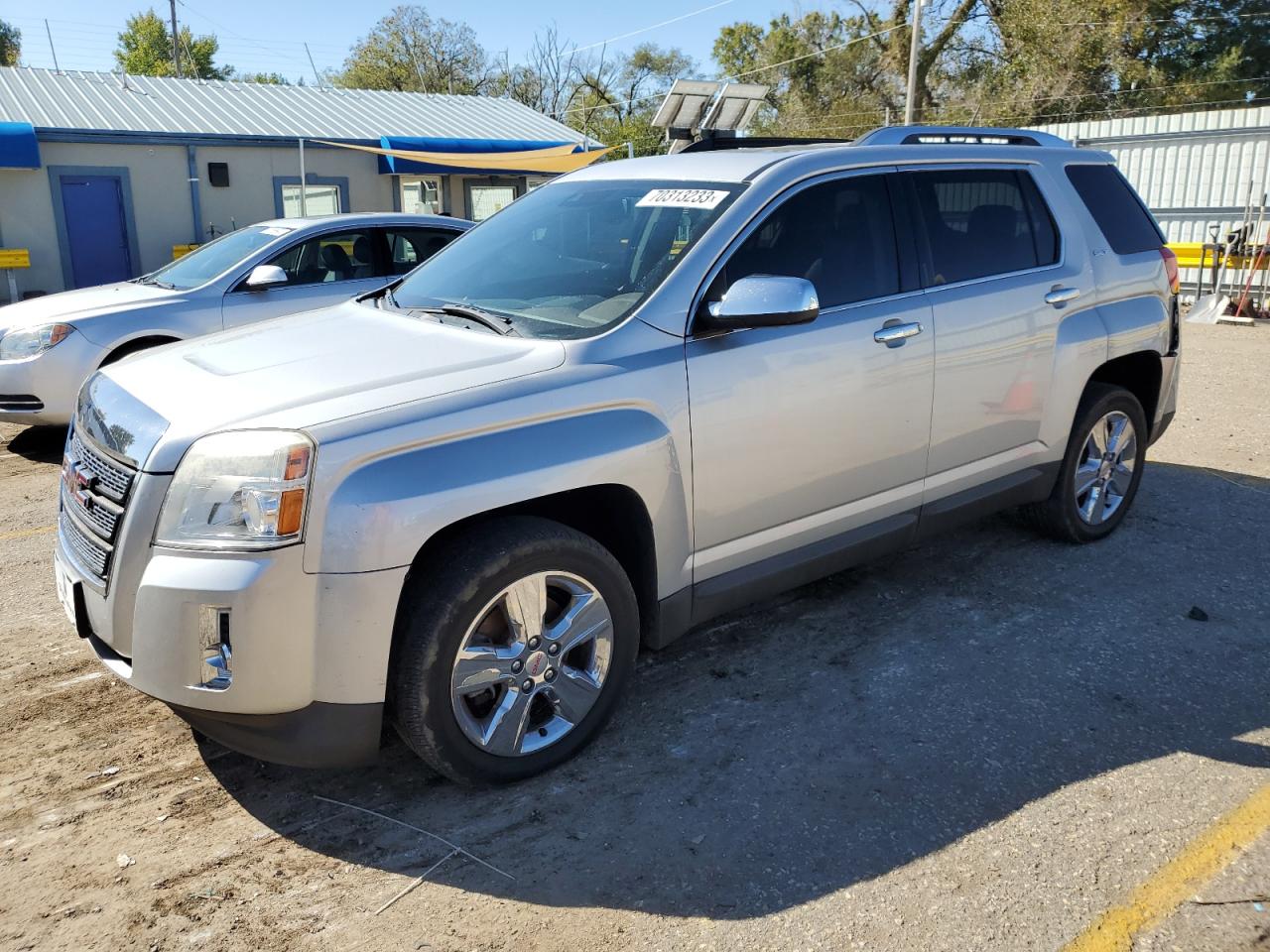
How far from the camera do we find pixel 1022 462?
4.72 m

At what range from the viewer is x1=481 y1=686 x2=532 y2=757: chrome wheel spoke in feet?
10.3

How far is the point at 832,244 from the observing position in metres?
3.98

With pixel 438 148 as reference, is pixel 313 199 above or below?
below

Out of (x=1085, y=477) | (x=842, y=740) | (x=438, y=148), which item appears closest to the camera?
(x=842, y=740)

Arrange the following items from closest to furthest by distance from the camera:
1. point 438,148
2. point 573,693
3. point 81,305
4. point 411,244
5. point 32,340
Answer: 1. point 573,693
2. point 32,340
3. point 81,305
4. point 411,244
5. point 438,148

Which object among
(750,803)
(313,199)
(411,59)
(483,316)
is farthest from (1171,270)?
(411,59)

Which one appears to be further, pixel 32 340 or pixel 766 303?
pixel 32 340

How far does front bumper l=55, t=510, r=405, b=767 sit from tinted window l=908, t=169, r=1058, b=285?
2.66 metres

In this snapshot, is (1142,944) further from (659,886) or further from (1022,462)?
(1022,462)

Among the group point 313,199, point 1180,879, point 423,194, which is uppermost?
point 423,194

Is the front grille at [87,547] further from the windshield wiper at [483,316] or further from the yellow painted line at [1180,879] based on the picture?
the yellow painted line at [1180,879]

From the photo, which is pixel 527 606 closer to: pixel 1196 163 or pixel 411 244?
pixel 411 244

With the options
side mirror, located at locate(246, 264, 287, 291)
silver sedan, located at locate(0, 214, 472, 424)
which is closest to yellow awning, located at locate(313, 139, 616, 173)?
silver sedan, located at locate(0, 214, 472, 424)

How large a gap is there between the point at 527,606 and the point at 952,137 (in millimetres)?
3141
